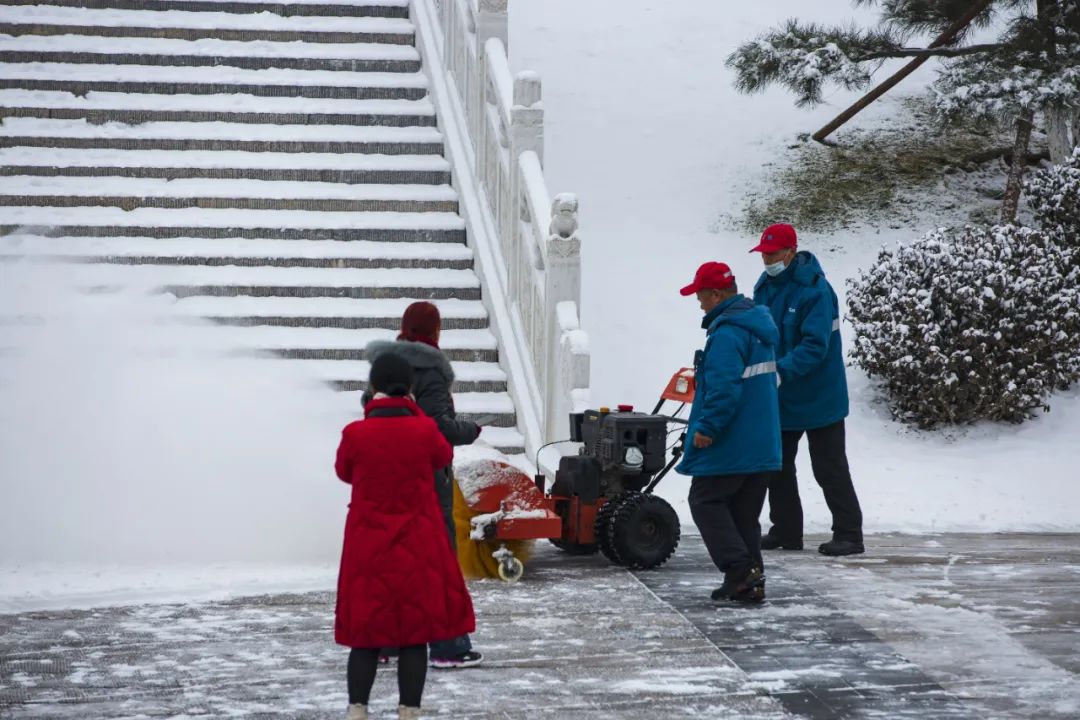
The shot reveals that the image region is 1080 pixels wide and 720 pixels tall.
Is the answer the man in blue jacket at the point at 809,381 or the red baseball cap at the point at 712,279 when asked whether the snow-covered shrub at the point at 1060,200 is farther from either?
the red baseball cap at the point at 712,279

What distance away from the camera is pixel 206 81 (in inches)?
480

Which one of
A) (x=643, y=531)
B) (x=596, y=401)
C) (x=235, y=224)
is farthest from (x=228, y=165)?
(x=643, y=531)

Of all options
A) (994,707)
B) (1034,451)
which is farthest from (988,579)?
(1034,451)

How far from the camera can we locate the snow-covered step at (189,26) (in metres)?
12.5

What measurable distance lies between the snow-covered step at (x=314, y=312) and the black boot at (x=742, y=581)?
3905 millimetres

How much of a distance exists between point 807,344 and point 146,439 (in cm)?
372

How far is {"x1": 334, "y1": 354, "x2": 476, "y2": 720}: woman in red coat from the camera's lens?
15.8ft

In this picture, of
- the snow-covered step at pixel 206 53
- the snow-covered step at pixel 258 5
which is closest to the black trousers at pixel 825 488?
the snow-covered step at pixel 206 53

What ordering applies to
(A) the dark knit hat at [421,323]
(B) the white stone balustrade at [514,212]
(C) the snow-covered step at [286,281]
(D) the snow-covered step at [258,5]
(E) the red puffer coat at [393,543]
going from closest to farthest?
(E) the red puffer coat at [393,543], (A) the dark knit hat at [421,323], (B) the white stone balustrade at [514,212], (C) the snow-covered step at [286,281], (D) the snow-covered step at [258,5]

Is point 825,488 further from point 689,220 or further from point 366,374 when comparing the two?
point 689,220

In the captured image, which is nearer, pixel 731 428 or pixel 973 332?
pixel 731 428

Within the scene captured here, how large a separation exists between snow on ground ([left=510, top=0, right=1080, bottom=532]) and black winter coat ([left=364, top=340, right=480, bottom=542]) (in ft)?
11.1

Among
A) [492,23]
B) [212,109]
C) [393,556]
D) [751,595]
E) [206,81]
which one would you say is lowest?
[751,595]

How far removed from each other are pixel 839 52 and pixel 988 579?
6.33 metres
